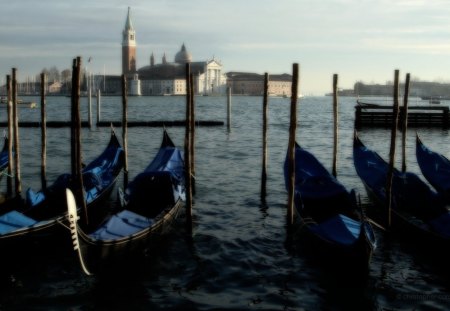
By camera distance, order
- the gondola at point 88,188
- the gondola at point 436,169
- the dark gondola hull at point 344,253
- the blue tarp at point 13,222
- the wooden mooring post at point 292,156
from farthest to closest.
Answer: the gondola at point 436,169 < the gondola at point 88,188 < the wooden mooring post at point 292,156 < the blue tarp at point 13,222 < the dark gondola hull at point 344,253

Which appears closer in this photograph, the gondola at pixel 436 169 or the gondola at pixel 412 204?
the gondola at pixel 412 204

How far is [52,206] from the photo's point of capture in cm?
1023

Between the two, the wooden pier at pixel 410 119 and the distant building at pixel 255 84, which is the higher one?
the distant building at pixel 255 84

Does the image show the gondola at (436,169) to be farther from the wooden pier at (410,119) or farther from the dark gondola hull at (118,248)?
the wooden pier at (410,119)

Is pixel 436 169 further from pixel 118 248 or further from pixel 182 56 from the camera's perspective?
pixel 182 56

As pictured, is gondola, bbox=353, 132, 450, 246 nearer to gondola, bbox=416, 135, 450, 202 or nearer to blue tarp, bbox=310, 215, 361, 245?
gondola, bbox=416, 135, 450, 202

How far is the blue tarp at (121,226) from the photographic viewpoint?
780 centimetres

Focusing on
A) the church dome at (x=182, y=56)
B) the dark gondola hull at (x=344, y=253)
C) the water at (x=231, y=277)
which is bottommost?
the water at (x=231, y=277)

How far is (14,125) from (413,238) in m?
8.85

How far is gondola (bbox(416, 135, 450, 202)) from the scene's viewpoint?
11258mm

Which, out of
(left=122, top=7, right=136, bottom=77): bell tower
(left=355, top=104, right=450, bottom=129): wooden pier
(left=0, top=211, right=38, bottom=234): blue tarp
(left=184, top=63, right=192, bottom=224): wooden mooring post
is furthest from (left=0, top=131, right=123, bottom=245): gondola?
(left=122, top=7, right=136, bottom=77): bell tower

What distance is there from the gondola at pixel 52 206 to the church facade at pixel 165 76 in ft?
383

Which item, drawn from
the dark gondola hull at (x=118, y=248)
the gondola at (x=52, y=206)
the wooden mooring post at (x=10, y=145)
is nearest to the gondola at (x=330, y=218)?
the dark gondola hull at (x=118, y=248)

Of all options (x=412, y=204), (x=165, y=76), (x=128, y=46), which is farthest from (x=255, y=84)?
(x=412, y=204)
